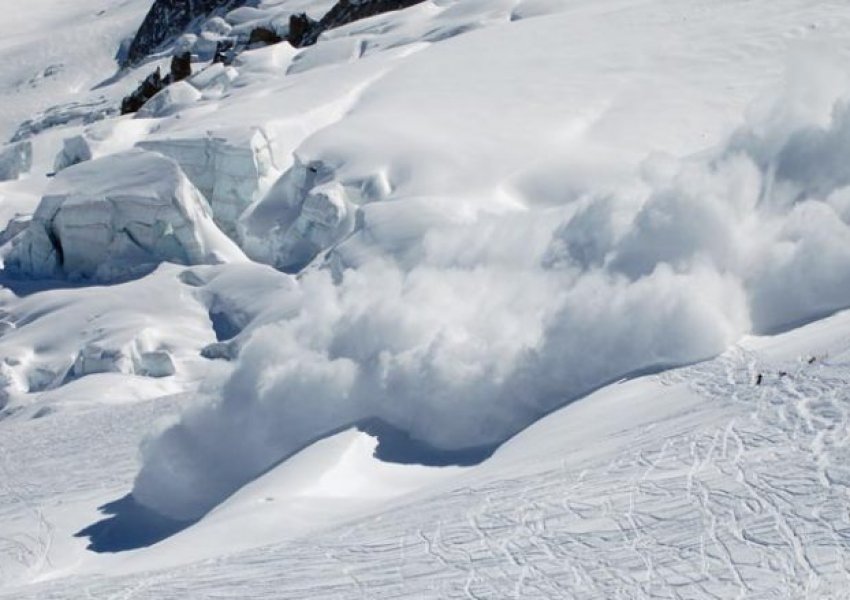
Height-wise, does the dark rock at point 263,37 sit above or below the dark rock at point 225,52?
above

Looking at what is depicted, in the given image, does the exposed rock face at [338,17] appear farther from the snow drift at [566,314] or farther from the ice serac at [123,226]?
the snow drift at [566,314]

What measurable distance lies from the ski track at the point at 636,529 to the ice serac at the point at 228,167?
51.8 ft

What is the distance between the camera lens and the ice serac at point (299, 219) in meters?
23.6

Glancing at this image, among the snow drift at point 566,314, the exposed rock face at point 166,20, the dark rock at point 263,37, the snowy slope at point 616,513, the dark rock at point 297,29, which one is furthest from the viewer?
the exposed rock face at point 166,20

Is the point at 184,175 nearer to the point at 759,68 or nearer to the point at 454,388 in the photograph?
the point at 759,68

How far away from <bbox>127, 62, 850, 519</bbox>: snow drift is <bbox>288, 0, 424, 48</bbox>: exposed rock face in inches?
1164

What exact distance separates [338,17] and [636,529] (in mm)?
38896

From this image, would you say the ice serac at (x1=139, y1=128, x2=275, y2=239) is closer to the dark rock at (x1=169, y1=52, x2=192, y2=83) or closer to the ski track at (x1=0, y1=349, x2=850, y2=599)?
the ski track at (x1=0, y1=349, x2=850, y2=599)

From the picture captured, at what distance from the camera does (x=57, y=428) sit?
59.7 feet

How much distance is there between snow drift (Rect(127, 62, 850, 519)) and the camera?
12.9m

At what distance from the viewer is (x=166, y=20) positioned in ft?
207

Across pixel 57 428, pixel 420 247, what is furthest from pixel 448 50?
pixel 57 428

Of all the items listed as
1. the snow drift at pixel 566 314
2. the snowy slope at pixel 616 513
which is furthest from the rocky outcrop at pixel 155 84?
the snowy slope at pixel 616 513

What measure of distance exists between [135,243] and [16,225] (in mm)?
4611
